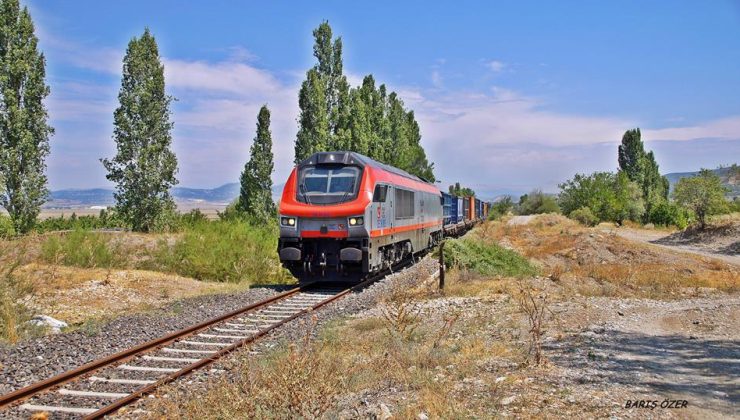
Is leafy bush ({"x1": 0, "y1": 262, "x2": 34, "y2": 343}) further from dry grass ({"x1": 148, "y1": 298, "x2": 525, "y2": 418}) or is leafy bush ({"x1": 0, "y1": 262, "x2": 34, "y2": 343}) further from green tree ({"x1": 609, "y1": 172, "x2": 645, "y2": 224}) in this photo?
green tree ({"x1": 609, "y1": 172, "x2": 645, "y2": 224})

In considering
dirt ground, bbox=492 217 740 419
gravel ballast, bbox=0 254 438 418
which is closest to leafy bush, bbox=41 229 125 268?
gravel ballast, bbox=0 254 438 418

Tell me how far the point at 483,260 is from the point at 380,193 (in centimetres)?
646

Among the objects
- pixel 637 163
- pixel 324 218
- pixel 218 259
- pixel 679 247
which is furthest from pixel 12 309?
pixel 637 163

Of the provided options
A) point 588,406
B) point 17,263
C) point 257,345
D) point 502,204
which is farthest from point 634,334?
point 502,204

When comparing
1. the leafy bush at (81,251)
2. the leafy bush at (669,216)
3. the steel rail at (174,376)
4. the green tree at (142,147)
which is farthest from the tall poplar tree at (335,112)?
the leafy bush at (669,216)

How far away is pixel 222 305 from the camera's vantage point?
1345cm

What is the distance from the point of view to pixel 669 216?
55.5m

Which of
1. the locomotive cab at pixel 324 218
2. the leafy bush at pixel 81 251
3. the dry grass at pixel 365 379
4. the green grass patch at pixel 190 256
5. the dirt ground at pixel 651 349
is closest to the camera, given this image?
the dry grass at pixel 365 379

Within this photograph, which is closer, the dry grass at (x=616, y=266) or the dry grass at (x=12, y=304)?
the dry grass at (x=12, y=304)

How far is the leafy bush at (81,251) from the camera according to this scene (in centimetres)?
1842

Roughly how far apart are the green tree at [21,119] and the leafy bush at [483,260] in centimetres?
1931

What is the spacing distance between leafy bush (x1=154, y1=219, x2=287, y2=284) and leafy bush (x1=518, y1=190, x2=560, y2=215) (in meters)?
72.6

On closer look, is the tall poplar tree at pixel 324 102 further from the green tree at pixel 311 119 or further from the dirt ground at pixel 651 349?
the dirt ground at pixel 651 349

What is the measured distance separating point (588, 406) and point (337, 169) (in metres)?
11.5
